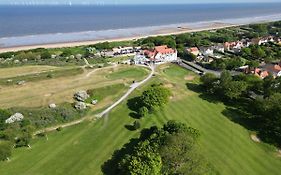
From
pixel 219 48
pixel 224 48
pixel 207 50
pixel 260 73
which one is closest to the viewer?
pixel 260 73

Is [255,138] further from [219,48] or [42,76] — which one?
[219,48]

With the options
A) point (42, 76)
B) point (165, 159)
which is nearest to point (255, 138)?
point (165, 159)

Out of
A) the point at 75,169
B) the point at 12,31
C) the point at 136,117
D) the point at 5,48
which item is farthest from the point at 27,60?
the point at 12,31

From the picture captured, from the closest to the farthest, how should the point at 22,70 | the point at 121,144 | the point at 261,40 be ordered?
1. the point at 121,144
2. the point at 22,70
3. the point at 261,40

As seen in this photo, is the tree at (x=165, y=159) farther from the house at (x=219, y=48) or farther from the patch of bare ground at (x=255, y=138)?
the house at (x=219, y=48)

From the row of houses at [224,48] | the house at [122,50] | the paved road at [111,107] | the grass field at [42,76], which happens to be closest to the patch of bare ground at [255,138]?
the paved road at [111,107]

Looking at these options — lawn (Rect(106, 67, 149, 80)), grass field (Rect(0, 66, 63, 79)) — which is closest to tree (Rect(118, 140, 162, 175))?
lawn (Rect(106, 67, 149, 80))
